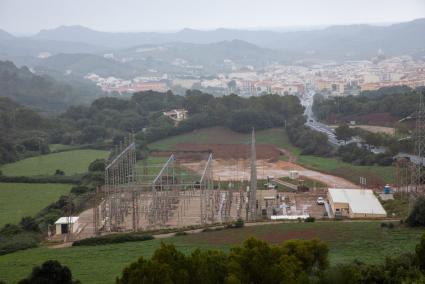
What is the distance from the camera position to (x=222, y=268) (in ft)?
33.8

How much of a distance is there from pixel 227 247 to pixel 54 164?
18240 millimetres

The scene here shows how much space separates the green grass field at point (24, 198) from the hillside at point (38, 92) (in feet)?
108

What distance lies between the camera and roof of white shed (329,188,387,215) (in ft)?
67.6

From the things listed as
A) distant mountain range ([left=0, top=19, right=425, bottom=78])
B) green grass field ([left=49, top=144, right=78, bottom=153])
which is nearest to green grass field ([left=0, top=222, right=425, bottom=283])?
green grass field ([left=49, top=144, right=78, bottom=153])

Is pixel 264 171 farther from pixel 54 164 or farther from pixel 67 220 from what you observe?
pixel 67 220

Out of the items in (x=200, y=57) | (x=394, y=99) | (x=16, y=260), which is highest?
(x=200, y=57)

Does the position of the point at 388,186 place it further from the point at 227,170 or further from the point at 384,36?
the point at 384,36

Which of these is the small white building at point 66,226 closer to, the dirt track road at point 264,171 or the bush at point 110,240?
the bush at point 110,240

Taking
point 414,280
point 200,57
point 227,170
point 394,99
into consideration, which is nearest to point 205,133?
point 227,170

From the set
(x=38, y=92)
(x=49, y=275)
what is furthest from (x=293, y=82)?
(x=49, y=275)

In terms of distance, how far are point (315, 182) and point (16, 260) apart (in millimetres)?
14591

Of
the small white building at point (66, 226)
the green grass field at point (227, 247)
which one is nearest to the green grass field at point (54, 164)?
the small white building at point (66, 226)

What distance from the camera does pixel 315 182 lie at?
90.1 feet

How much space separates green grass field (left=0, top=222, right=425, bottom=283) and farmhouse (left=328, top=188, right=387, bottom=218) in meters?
2.29
